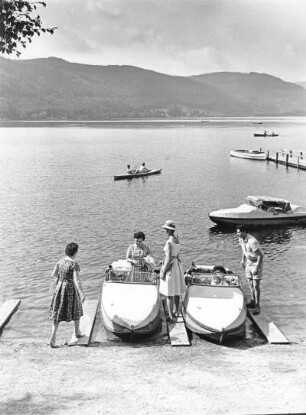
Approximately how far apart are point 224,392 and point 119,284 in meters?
6.94

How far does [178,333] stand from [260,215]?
24.5 metres

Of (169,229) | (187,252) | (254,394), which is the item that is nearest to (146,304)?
(169,229)

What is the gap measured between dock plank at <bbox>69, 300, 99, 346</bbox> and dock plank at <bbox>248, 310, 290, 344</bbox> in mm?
5629

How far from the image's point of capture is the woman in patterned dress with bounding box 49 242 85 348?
1355 centimetres

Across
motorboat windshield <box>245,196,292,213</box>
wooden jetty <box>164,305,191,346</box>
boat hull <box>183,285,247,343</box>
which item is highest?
boat hull <box>183,285,247,343</box>

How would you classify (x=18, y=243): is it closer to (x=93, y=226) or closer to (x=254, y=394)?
(x=93, y=226)

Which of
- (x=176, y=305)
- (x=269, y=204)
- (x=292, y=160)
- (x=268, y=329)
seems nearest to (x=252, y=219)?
(x=269, y=204)

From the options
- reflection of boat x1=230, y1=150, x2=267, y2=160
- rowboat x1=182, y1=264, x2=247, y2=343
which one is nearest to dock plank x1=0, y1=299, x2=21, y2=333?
rowboat x1=182, y1=264, x2=247, y2=343

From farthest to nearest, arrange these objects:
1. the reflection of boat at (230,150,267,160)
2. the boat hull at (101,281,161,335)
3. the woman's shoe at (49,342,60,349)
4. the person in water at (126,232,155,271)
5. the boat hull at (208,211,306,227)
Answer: the reflection of boat at (230,150,267,160) → the boat hull at (208,211,306,227) → the person in water at (126,232,155,271) → the boat hull at (101,281,161,335) → the woman's shoe at (49,342,60,349)

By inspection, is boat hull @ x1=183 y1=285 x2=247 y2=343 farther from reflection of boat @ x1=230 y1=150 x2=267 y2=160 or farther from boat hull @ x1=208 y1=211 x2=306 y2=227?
reflection of boat @ x1=230 y1=150 x2=267 y2=160

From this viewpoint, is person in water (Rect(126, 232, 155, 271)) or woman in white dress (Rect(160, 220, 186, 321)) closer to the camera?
woman in white dress (Rect(160, 220, 186, 321))

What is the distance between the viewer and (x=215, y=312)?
15461mm

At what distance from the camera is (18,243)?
33625mm

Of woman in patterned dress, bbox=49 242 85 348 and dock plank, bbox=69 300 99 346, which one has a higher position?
woman in patterned dress, bbox=49 242 85 348
